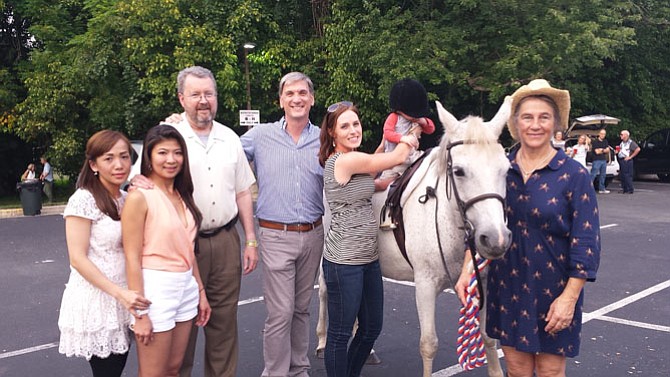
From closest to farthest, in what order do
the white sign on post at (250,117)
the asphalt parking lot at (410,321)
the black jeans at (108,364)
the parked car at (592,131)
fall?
the black jeans at (108,364), the asphalt parking lot at (410,321), the white sign on post at (250,117), the parked car at (592,131)

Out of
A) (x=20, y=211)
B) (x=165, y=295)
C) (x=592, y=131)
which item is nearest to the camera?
(x=165, y=295)

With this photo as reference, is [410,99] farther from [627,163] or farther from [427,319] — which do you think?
[627,163]

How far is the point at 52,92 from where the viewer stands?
1816 cm

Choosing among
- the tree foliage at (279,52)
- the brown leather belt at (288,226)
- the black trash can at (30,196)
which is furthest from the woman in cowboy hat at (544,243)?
the black trash can at (30,196)

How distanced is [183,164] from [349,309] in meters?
1.27

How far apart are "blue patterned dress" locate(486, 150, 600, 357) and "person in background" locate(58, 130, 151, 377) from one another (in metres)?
1.74

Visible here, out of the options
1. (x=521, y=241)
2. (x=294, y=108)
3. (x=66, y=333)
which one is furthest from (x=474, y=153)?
(x=66, y=333)

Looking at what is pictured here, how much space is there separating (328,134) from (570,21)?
14767mm

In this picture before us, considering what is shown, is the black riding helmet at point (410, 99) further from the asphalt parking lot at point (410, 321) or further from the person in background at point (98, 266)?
the person in background at point (98, 266)

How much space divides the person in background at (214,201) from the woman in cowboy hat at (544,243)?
169 centimetres

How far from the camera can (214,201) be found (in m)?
3.54

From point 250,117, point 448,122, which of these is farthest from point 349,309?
point 250,117

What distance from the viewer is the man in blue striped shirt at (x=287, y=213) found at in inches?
150

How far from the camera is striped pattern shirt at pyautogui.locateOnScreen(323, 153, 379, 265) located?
3.36 metres
